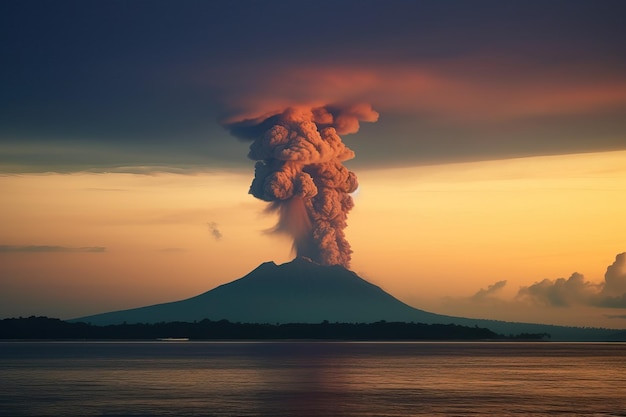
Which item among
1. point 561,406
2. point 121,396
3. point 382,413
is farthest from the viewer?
point 121,396

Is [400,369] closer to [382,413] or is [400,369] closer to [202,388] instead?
[202,388]

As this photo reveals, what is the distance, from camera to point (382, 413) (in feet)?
188

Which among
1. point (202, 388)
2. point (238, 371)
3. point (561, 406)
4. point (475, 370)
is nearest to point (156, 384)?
point (202, 388)

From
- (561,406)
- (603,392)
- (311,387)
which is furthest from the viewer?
(311,387)

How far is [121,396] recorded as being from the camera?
224ft

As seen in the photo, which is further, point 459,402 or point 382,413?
point 459,402

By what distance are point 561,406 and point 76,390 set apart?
3690 centimetres

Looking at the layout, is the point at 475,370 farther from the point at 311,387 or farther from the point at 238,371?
the point at 311,387

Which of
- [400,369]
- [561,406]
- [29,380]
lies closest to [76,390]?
[29,380]

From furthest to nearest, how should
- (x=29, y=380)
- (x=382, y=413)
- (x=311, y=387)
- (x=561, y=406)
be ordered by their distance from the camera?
1. (x=29, y=380)
2. (x=311, y=387)
3. (x=561, y=406)
4. (x=382, y=413)

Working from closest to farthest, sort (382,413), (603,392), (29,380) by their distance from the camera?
1. (382,413)
2. (603,392)
3. (29,380)

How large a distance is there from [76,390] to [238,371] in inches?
1378

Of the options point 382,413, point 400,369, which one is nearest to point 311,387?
point 382,413

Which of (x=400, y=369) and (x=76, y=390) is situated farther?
(x=400, y=369)
